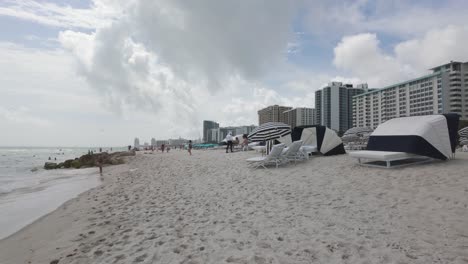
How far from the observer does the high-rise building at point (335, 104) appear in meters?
110

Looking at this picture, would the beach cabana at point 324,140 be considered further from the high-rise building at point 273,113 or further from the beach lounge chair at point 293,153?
the high-rise building at point 273,113

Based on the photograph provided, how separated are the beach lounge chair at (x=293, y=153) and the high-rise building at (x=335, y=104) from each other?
104550 mm

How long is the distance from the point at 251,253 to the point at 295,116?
107 meters

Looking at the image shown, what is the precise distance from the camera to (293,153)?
11148 millimetres

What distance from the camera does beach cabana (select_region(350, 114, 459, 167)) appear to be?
26.8 feet

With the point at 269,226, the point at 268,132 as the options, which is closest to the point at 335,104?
the point at 268,132

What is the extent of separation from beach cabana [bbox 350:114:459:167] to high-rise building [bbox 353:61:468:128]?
305 feet

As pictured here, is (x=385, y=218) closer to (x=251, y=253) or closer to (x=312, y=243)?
(x=312, y=243)

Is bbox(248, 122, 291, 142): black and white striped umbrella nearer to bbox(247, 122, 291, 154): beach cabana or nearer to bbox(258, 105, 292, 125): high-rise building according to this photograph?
bbox(247, 122, 291, 154): beach cabana

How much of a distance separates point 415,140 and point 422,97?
99.9 m

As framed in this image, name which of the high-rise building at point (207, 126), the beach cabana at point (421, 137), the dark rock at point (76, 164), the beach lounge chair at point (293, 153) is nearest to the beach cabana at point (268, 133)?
the beach lounge chair at point (293, 153)

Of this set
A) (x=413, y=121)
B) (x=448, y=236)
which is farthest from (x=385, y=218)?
(x=413, y=121)

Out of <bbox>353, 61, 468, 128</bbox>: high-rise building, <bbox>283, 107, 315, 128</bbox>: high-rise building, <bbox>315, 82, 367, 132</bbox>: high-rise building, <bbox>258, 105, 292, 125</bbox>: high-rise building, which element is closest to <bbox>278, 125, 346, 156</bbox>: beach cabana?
<bbox>353, 61, 468, 128</bbox>: high-rise building

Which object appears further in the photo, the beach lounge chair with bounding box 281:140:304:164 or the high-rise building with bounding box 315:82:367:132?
the high-rise building with bounding box 315:82:367:132
